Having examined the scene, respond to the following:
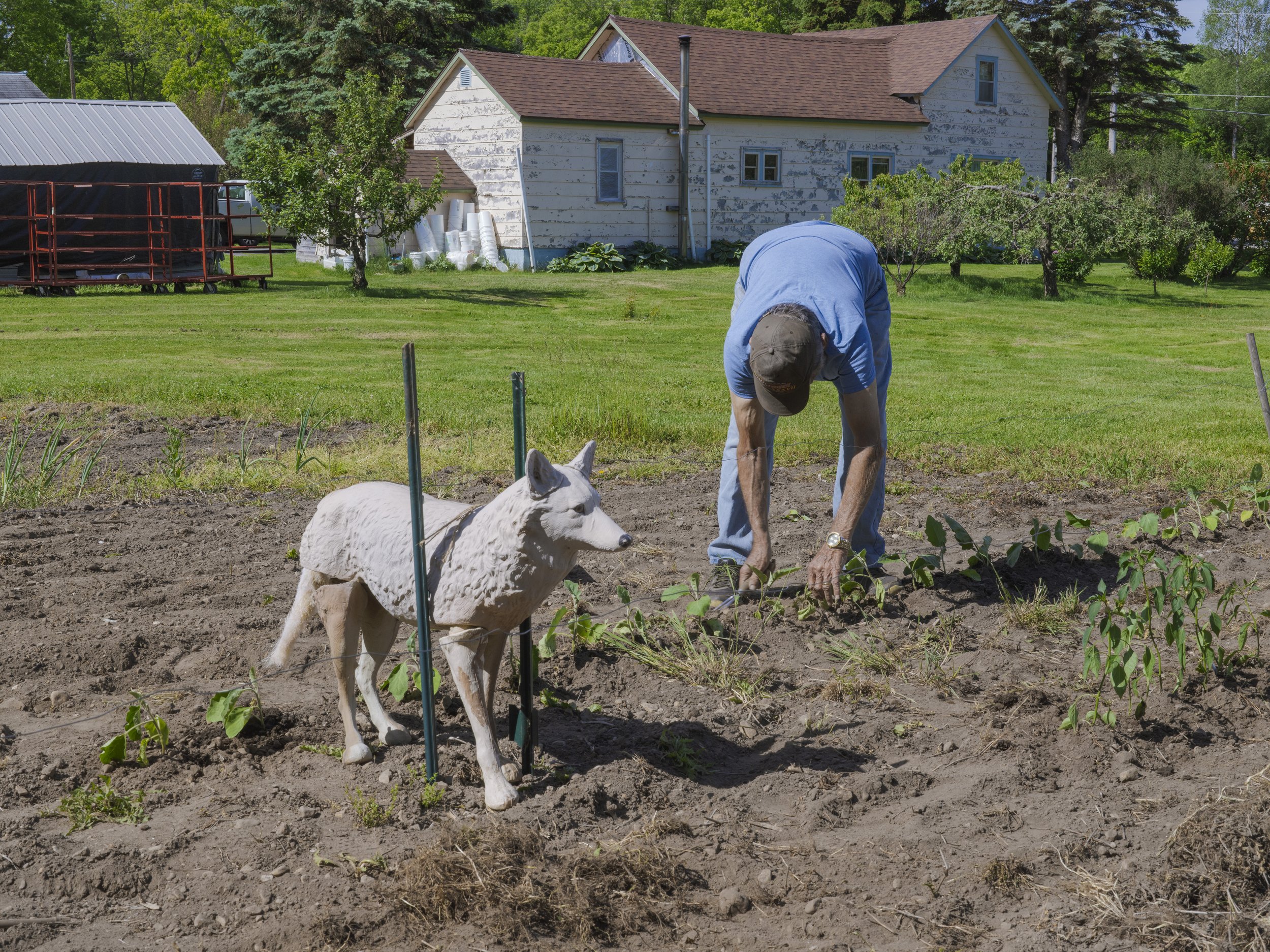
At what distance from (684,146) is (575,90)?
2.77 metres

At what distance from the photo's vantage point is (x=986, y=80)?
31.2 metres

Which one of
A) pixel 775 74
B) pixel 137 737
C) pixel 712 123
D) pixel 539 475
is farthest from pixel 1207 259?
pixel 137 737

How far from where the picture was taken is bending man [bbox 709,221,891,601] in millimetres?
3949

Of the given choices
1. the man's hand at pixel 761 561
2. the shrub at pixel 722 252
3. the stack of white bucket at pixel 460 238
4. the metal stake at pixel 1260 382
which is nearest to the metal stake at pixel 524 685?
the man's hand at pixel 761 561

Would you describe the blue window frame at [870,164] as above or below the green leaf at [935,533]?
above

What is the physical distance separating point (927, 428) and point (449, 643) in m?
6.52

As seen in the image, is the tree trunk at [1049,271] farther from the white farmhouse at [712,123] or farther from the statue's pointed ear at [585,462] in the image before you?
the statue's pointed ear at [585,462]

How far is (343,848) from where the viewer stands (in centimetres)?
312

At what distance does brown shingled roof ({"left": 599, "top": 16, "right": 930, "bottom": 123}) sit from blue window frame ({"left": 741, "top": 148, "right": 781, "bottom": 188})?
37.2 inches

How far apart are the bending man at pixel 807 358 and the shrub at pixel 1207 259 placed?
823 inches

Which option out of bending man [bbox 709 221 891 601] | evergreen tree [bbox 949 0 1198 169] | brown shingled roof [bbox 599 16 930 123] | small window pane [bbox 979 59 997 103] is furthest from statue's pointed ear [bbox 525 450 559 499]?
evergreen tree [bbox 949 0 1198 169]

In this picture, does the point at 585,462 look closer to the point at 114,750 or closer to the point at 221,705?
the point at 221,705

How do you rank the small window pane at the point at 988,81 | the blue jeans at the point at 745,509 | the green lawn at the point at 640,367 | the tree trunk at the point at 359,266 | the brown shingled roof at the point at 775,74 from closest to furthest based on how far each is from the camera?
the blue jeans at the point at 745,509, the green lawn at the point at 640,367, the tree trunk at the point at 359,266, the brown shingled roof at the point at 775,74, the small window pane at the point at 988,81

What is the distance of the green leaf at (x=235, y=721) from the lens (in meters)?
3.49
